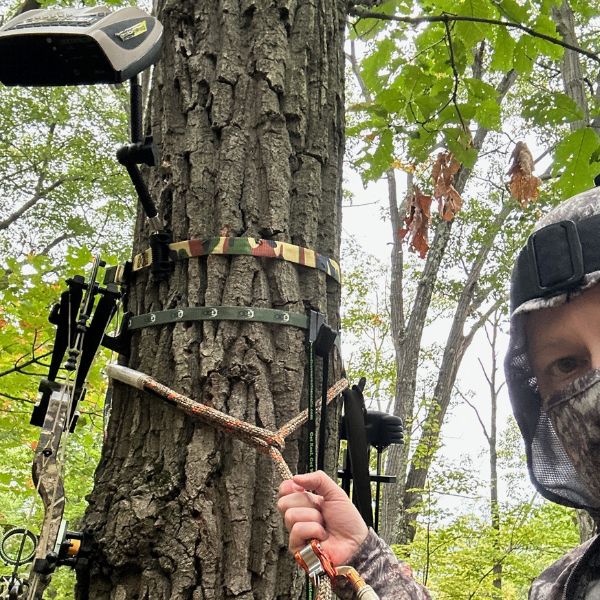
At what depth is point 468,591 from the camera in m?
7.01

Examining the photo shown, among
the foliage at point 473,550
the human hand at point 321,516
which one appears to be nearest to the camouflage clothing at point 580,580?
the human hand at point 321,516

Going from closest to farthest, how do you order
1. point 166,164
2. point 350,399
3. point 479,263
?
point 350,399 < point 166,164 < point 479,263

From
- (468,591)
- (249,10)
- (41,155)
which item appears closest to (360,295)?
(41,155)

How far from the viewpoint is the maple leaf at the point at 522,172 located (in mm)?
3613

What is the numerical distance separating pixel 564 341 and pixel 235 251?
2.65ft

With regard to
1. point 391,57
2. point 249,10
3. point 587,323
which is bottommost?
point 587,323

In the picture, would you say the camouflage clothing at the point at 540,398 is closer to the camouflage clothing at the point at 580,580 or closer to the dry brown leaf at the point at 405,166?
the camouflage clothing at the point at 580,580

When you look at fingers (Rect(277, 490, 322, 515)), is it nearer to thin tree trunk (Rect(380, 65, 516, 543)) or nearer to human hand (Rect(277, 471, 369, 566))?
human hand (Rect(277, 471, 369, 566))

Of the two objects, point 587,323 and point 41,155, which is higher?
point 41,155

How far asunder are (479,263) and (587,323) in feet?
32.7

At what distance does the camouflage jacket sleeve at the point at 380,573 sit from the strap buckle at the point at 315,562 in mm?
84

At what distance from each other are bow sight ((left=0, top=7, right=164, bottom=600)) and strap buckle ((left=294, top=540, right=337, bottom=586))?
51 cm

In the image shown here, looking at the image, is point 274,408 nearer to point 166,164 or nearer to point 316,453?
point 316,453

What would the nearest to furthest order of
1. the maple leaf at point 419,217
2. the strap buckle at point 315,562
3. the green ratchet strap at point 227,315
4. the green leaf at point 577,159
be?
1. the strap buckle at point 315,562
2. the green ratchet strap at point 227,315
3. the green leaf at point 577,159
4. the maple leaf at point 419,217
